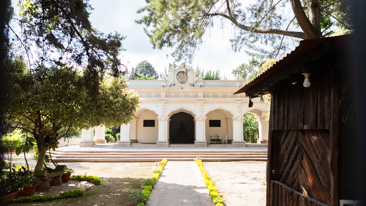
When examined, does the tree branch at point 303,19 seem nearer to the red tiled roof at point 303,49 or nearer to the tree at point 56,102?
the red tiled roof at point 303,49

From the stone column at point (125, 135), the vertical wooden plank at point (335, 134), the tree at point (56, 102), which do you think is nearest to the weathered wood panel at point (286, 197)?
the vertical wooden plank at point (335, 134)

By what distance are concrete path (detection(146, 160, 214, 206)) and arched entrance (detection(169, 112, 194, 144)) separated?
1381cm

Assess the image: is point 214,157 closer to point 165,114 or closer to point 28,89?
point 165,114

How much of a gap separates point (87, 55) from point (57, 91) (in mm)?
1431

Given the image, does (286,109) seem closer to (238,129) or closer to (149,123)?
(238,129)

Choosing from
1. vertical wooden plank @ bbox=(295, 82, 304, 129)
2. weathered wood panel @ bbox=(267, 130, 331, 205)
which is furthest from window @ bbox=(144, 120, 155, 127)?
vertical wooden plank @ bbox=(295, 82, 304, 129)

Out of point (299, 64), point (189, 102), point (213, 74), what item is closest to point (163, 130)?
Answer: point (189, 102)

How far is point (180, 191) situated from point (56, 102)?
4.75 meters

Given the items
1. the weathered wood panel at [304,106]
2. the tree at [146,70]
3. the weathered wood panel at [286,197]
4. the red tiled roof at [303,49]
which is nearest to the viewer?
the red tiled roof at [303,49]

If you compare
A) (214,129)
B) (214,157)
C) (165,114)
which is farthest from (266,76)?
(214,129)

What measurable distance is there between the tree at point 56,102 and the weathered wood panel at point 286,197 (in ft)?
18.6

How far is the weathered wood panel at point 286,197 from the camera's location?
11.8ft

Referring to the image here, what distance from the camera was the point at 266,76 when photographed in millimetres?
4125

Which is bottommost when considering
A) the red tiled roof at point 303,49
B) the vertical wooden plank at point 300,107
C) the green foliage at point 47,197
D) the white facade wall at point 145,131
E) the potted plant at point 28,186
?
the green foliage at point 47,197
